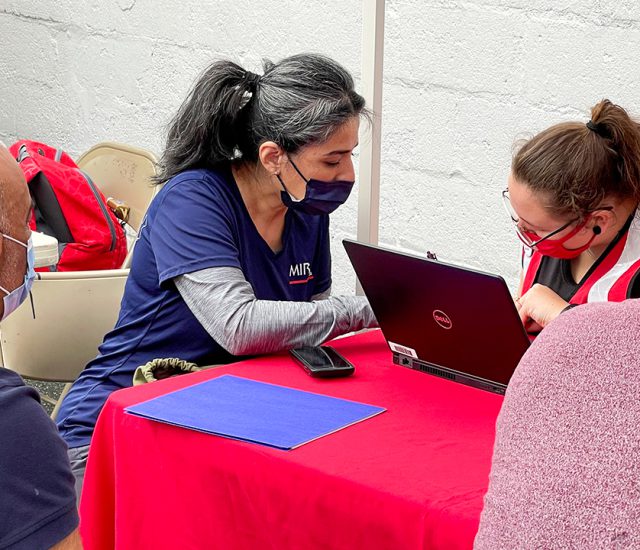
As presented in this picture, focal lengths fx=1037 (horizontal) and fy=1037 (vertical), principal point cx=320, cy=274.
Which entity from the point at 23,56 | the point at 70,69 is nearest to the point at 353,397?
the point at 70,69

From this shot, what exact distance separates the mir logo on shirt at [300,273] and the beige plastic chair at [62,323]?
1.56ft

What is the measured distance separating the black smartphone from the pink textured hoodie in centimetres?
93

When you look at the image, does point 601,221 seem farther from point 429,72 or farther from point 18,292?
point 429,72

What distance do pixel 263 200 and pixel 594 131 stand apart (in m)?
0.65

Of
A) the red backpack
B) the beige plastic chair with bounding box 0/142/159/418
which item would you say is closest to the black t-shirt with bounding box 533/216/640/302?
the beige plastic chair with bounding box 0/142/159/418

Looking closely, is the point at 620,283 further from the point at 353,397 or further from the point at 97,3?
the point at 97,3

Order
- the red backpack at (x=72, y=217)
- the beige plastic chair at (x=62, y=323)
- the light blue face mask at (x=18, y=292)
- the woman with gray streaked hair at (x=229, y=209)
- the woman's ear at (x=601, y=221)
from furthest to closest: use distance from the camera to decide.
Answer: the red backpack at (x=72, y=217) < the beige plastic chair at (x=62, y=323) < the woman with gray streaked hair at (x=229, y=209) < the woman's ear at (x=601, y=221) < the light blue face mask at (x=18, y=292)

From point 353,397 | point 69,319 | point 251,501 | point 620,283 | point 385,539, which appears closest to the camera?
point 385,539

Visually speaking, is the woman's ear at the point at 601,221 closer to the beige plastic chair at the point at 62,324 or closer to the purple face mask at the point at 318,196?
the purple face mask at the point at 318,196

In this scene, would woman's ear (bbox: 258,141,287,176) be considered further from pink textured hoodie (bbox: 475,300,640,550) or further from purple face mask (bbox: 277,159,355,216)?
pink textured hoodie (bbox: 475,300,640,550)

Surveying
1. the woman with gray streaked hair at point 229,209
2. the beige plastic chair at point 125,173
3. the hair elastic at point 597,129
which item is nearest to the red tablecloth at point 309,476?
the woman with gray streaked hair at point 229,209

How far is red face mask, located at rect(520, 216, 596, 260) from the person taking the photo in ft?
6.02

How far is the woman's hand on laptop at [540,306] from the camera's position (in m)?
1.80

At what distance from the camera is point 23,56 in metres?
4.51
